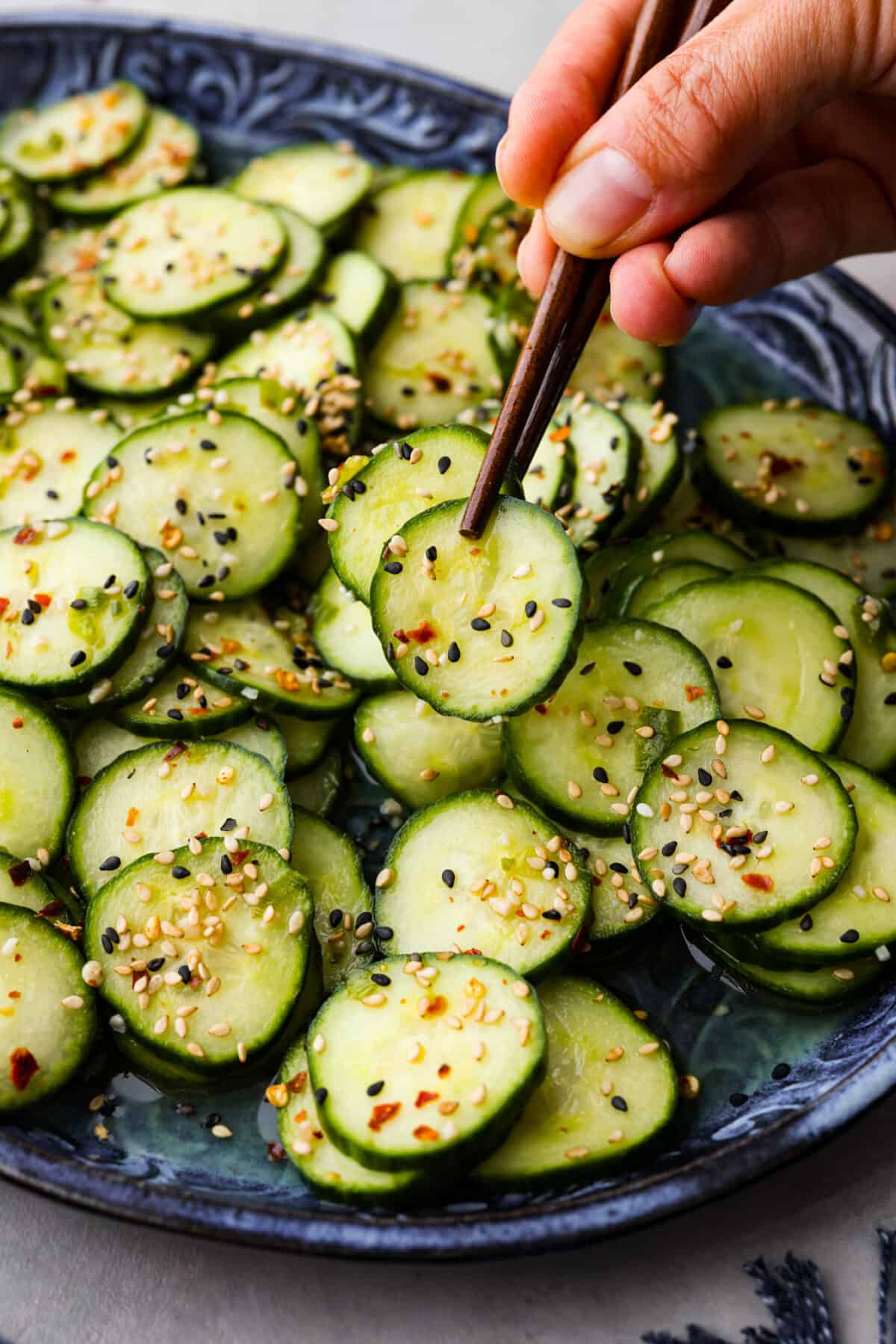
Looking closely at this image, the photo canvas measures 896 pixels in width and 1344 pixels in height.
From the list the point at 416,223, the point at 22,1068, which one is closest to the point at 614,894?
the point at 22,1068

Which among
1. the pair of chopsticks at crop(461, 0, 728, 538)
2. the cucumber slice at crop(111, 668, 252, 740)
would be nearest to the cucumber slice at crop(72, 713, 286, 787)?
the cucumber slice at crop(111, 668, 252, 740)

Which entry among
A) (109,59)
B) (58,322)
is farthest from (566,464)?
(109,59)

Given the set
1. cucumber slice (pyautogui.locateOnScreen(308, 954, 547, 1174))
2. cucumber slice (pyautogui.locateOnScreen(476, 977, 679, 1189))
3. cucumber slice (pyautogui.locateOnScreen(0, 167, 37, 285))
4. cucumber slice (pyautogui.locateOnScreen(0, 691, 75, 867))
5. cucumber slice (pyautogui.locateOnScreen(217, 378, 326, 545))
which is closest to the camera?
cucumber slice (pyautogui.locateOnScreen(308, 954, 547, 1174))

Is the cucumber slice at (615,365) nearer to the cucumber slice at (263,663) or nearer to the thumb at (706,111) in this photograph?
the thumb at (706,111)

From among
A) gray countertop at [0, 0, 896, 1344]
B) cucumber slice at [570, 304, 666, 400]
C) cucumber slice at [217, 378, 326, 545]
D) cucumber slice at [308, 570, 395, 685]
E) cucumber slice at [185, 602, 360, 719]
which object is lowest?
gray countertop at [0, 0, 896, 1344]

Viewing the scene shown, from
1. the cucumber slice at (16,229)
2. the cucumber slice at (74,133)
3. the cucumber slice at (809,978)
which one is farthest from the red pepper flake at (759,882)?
the cucumber slice at (74,133)

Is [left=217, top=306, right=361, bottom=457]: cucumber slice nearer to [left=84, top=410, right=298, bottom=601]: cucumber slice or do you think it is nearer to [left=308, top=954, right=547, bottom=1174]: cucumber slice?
[left=84, top=410, right=298, bottom=601]: cucumber slice

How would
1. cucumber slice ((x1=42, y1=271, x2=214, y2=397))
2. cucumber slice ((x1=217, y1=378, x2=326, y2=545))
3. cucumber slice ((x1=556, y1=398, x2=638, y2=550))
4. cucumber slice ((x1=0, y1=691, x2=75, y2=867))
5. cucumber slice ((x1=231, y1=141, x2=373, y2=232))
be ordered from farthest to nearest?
cucumber slice ((x1=231, y1=141, x2=373, y2=232))
cucumber slice ((x1=42, y1=271, x2=214, y2=397))
cucumber slice ((x1=217, y1=378, x2=326, y2=545))
cucumber slice ((x1=556, y1=398, x2=638, y2=550))
cucumber slice ((x1=0, y1=691, x2=75, y2=867))
